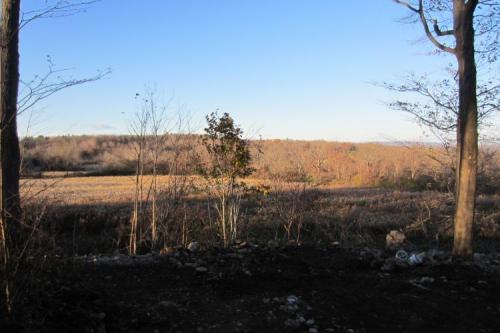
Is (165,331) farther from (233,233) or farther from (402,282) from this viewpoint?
(233,233)

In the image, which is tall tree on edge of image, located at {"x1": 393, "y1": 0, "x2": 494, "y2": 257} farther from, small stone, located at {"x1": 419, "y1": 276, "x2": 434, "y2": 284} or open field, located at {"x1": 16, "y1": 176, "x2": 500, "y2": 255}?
open field, located at {"x1": 16, "y1": 176, "x2": 500, "y2": 255}

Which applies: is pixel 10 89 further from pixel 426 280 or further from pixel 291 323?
pixel 426 280

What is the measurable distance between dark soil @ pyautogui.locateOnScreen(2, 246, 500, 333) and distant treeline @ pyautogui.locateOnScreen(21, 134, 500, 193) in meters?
1.67

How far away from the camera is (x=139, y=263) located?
20.8ft

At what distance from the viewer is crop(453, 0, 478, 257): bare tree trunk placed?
A: 7.20 metres

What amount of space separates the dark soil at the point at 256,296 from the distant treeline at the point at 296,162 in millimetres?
1674

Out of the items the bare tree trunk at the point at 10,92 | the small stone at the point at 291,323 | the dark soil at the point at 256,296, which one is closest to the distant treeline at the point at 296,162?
the bare tree trunk at the point at 10,92

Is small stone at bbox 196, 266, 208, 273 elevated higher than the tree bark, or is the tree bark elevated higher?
the tree bark

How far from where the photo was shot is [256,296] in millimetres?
5316

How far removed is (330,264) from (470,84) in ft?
10.9

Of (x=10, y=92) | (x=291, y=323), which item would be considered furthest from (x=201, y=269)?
(x=10, y=92)

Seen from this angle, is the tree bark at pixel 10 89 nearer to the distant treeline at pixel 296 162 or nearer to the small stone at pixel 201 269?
the distant treeline at pixel 296 162

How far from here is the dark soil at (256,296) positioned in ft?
14.2

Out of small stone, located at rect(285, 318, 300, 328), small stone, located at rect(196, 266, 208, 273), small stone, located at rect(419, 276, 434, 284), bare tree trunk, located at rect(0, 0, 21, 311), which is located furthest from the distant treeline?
small stone, located at rect(419, 276, 434, 284)
